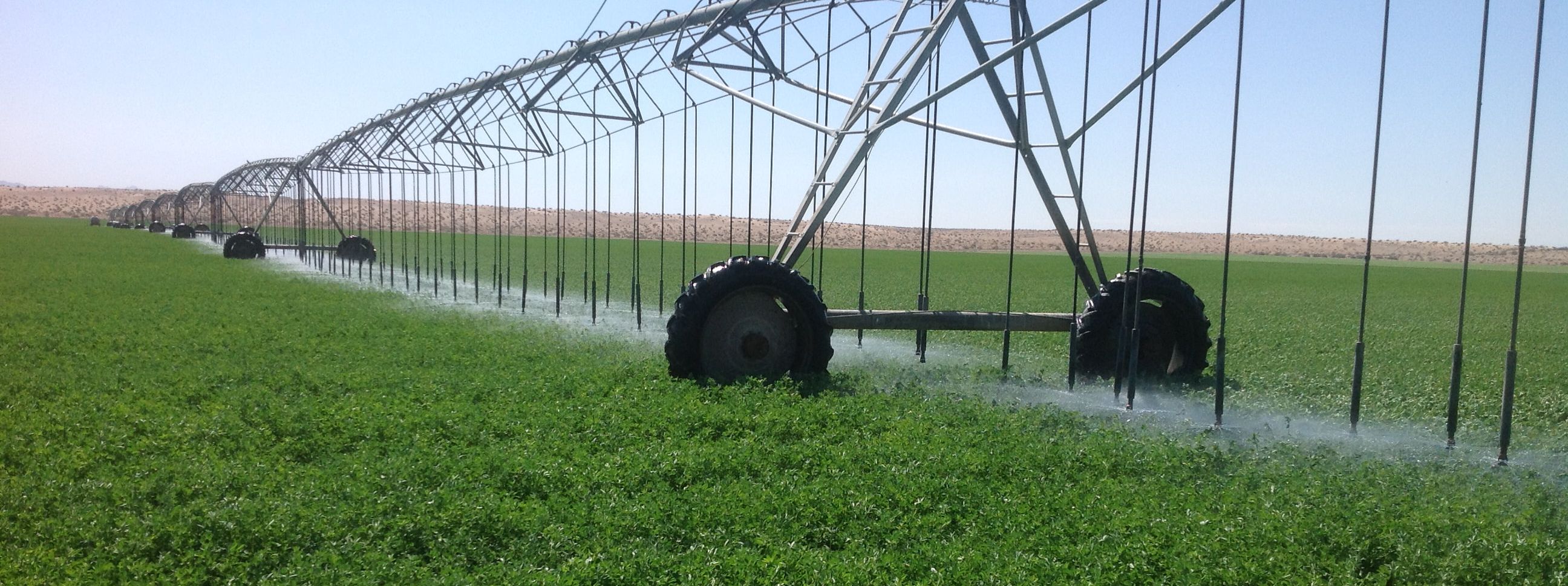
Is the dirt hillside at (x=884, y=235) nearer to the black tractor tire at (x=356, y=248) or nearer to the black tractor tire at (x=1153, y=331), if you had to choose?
the black tractor tire at (x=356, y=248)

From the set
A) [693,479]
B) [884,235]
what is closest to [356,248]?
[693,479]

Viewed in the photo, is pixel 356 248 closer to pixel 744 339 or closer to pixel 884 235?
pixel 744 339

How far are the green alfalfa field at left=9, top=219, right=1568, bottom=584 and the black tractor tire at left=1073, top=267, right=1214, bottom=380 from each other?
565 millimetres

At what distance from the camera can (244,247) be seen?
126 feet

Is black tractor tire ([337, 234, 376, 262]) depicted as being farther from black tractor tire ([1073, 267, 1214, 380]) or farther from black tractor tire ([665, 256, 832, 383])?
black tractor tire ([1073, 267, 1214, 380])

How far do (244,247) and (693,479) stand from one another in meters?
36.7

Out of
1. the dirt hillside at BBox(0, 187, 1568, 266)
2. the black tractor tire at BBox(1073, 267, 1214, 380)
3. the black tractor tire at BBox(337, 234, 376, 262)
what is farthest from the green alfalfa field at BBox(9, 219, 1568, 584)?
the dirt hillside at BBox(0, 187, 1568, 266)

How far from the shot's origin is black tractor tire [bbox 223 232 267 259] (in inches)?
1486

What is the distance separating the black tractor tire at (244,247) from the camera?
3775 centimetres

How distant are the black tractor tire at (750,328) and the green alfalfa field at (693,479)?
0.38 meters


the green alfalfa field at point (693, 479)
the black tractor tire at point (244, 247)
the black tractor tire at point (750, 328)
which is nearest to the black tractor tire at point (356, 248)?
the black tractor tire at point (244, 247)

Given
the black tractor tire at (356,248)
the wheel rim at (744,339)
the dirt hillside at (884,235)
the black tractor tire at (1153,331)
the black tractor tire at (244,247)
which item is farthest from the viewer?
the dirt hillside at (884,235)

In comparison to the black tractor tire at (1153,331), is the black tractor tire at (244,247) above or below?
below

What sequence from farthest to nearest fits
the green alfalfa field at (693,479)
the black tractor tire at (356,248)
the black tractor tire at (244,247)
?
the black tractor tire at (244,247), the black tractor tire at (356,248), the green alfalfa field at (693,479)
